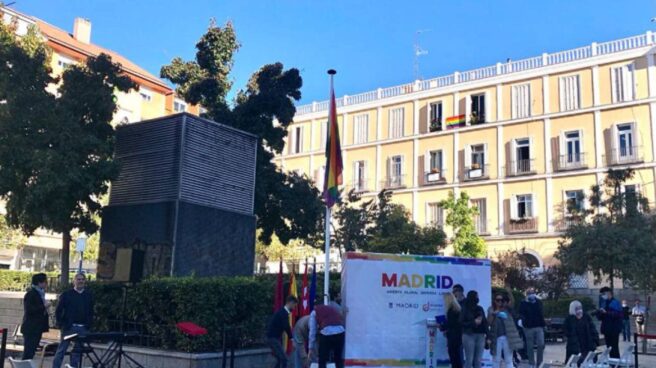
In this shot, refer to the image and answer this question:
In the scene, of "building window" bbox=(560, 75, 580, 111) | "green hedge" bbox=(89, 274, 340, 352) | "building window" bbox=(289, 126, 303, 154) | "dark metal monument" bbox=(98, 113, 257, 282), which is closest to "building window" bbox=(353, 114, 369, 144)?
"building window" bbox=(289, 126, 303, 154)

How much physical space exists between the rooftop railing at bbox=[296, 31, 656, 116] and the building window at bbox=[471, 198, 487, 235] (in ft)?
25.5

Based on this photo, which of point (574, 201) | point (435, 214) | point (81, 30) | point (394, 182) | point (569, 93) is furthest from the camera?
point (81, 30)

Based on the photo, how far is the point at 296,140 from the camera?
50406 millimetres

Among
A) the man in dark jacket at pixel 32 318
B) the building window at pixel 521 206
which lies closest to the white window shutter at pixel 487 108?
the building window at pixel 521 206

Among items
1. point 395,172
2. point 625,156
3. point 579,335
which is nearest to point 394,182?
point 395,172

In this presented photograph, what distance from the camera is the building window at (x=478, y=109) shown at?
41438mm

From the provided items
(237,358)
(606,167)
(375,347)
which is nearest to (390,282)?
(375,347)

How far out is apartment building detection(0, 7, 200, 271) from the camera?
142 ft

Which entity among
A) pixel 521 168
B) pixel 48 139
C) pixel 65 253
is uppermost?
pixel 521 168

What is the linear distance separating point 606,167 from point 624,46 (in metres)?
6.80

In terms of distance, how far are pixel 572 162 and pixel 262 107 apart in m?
23.1

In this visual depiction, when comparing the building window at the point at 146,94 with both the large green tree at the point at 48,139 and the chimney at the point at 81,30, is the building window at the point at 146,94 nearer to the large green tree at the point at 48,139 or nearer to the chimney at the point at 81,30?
the chimney at the point at 81,30

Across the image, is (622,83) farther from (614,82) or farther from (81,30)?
(81,30)

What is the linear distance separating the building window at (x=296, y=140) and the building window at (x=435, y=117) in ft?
35.4
